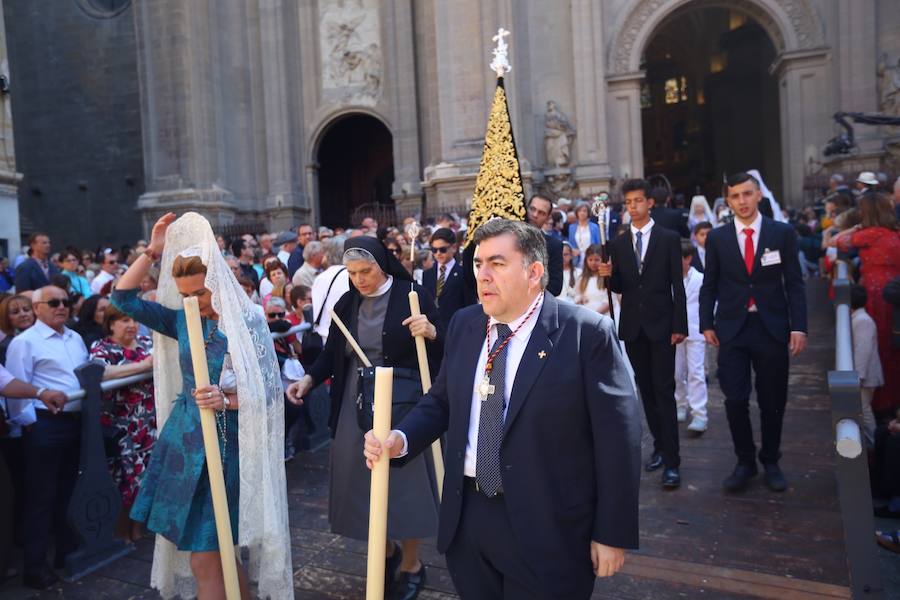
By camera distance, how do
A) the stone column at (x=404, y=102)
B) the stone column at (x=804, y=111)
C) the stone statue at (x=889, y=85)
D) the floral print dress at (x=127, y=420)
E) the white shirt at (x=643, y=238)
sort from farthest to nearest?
the stone column at (x=404, y=102)
the stone column at (x=804, y=111)
the stone statue at (x=889, y=85)
the white shirt at (x=643, y=238)
the floral print dress at (x=127, y=420)

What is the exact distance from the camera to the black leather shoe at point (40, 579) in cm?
441

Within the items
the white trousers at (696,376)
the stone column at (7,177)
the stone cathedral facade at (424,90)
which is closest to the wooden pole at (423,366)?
the white trousers at (696,376)

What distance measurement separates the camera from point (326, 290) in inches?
215

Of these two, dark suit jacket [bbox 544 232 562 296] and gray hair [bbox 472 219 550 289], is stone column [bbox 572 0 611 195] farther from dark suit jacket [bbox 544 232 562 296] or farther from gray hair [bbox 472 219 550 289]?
gray hair [bbox 472 219 550 289]

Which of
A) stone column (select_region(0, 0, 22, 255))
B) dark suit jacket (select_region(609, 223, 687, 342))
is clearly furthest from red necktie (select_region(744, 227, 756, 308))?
stone column (select_region(0, 0, 22, 255))

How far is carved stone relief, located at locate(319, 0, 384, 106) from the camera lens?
2191 cm

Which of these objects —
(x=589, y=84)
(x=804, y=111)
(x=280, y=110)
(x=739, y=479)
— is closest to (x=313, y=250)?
(x=739, y=479)

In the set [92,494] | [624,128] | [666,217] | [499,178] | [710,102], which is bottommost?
[92,494]

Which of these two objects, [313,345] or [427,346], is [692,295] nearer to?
[313,345]

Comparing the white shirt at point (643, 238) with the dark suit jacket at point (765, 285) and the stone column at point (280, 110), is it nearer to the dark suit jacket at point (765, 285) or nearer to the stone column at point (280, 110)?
the dark suit jacket at point (765, 285)

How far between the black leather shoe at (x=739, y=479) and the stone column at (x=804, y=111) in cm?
1615

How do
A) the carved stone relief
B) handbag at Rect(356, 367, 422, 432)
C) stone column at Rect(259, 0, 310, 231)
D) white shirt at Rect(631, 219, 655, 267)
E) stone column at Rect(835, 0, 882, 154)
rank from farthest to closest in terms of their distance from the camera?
stone column at Rect(259, 0, 310, 231) → the carved stone relief → stone column at Rect(835, 0, 882, 154) → white shirt at Rect(631, 219, 655, 267) → handbag at Rect(356, 367, 422, 432)

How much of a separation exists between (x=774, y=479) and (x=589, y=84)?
16.5 metres

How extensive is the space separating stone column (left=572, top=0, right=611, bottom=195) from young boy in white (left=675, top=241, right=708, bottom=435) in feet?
41.7
